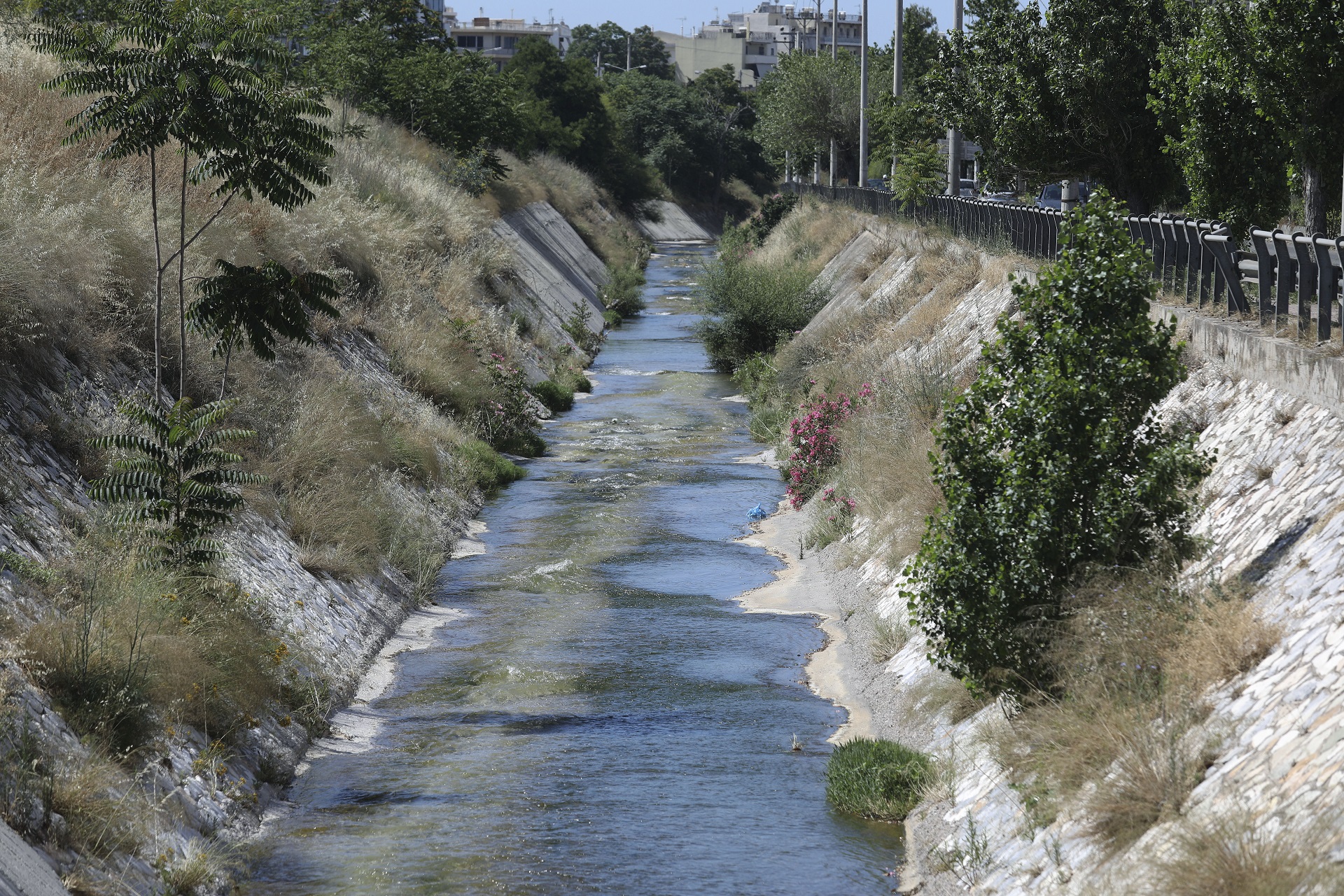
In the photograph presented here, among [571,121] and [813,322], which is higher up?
[571,121]

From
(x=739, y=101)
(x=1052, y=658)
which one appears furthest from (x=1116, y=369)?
(x=739, y=101)

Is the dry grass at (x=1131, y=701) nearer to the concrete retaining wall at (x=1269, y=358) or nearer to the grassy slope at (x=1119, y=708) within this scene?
the grassy slope at (x=1119, y=708)

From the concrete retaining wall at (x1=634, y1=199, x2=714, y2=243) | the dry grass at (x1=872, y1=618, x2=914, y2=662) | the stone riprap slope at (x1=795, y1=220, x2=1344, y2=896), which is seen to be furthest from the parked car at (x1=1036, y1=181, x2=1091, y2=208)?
the concrete retaining wall at (x1=634, y1=199, x2=714, y2=243)

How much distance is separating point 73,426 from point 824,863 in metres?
7.43

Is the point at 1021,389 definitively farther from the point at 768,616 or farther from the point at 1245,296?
the point at 768,616

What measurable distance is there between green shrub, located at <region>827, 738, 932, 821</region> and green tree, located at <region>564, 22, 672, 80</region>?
465 ft

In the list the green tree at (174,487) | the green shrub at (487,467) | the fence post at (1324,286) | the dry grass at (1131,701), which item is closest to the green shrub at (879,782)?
the dry grass at (1131,701)

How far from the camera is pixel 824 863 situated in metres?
9.22

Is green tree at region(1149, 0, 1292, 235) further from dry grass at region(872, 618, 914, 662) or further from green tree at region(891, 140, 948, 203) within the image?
green tree at region(891, 140, 948, 203)

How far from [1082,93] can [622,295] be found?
91.7 feet

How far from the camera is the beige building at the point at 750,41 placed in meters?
157

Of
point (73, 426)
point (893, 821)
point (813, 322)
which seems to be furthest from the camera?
point (813, 322)

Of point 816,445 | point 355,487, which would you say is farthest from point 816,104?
point 355,487

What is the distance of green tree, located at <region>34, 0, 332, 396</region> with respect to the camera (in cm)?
1067
